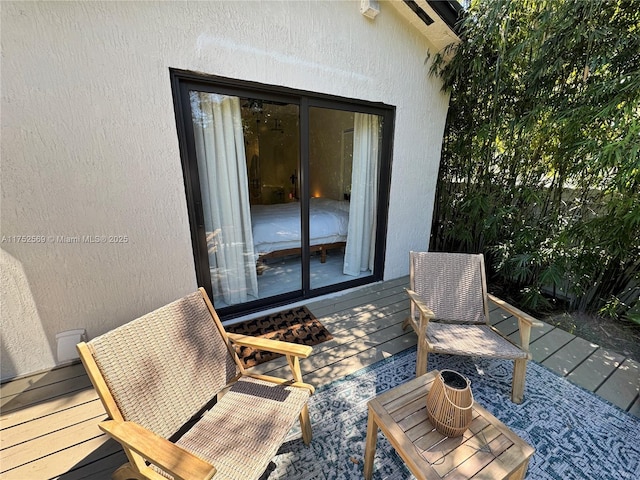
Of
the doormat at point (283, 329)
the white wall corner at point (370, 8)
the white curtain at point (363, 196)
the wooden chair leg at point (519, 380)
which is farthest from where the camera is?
the white curtain at point (363, 196)

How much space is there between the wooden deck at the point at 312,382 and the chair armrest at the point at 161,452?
2.14ft

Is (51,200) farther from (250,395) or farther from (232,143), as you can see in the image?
(250,395)

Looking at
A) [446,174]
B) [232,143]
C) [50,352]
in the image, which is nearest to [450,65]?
[446,174]

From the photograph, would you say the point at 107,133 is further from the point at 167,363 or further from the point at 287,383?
the point at 287,383

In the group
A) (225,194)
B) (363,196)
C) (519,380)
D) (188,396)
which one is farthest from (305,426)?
(363,196)

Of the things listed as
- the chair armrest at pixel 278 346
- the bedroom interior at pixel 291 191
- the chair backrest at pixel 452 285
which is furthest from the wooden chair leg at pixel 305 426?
the bedroom interior at pixel 291 191

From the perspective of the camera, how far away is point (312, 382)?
180 centimetres

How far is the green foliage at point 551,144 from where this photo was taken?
1984mm

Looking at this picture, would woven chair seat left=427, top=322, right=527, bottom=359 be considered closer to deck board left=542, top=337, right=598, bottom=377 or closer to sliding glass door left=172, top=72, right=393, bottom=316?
deck board left=542, top=337, right=598, bottom=377

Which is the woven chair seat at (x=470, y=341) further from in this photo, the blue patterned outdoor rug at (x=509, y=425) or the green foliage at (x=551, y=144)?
the green foliage at (x=551, y=144)

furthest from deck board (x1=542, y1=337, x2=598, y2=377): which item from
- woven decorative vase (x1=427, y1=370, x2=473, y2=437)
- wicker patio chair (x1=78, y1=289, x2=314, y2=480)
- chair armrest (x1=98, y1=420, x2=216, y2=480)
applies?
chair armrest (x1=98, y1=420, x2=216, y2=480)

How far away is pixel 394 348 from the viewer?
2154 millimetres

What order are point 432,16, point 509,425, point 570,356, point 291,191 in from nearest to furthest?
point 509,425
point 570,356
point 432,16
point 291,191

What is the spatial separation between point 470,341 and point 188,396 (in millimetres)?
1762
